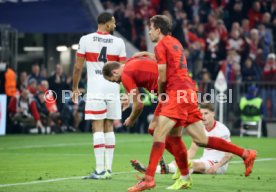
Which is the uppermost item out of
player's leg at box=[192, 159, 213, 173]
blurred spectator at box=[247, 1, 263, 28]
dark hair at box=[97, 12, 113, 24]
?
blurred spectator at box=[247, 1, 263, 28]

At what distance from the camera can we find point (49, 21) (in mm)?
29781

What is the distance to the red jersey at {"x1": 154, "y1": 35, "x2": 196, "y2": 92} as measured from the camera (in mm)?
11773

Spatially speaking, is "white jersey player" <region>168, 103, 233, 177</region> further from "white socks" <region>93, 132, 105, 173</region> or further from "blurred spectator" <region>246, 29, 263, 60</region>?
"blurred spectator" <region>246, 29, 263, 60</region>

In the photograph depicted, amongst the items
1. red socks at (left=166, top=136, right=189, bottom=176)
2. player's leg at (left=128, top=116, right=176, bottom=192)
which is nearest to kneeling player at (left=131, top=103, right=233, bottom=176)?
red socks at (left=166, top=136, right=189, bottom=176)

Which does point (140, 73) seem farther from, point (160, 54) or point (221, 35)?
point (221, 35)

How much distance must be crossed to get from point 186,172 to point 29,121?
51.9ft

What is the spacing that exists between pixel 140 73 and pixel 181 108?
0.75 m

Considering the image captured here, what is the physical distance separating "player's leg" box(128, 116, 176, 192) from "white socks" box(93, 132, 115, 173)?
2.09 m

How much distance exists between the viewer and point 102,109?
45.8 feet

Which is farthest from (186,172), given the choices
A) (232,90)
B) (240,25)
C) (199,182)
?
(240,25)

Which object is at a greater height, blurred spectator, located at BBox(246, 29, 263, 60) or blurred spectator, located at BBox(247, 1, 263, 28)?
blurred spectator, located at BBox(247, 1, 263, 28)

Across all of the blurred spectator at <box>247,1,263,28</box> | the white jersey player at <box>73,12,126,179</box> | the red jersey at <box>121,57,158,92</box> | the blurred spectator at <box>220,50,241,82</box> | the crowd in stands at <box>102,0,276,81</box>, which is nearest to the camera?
the red jersey at <box>121,57,158,92</box>

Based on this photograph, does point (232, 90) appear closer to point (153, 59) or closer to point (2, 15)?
point (2, 15)

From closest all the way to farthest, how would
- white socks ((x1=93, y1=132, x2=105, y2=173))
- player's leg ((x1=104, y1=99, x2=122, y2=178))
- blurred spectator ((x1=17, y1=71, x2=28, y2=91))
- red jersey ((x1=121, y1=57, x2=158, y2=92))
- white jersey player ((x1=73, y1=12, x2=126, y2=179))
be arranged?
red jersey ((x1=121, y1=57, x2=158, y2=92)) < white socks ((x1=93, y1=132, x2=105, y2=173)) < white jersey player ((x1=73, y1=12, x2=126, y2=179)) < player's leg ((x1=104, y1=99, x2=122, y2=178)) < blurred spectator ((x1=17, y1=71, x2=28, y2=91))
